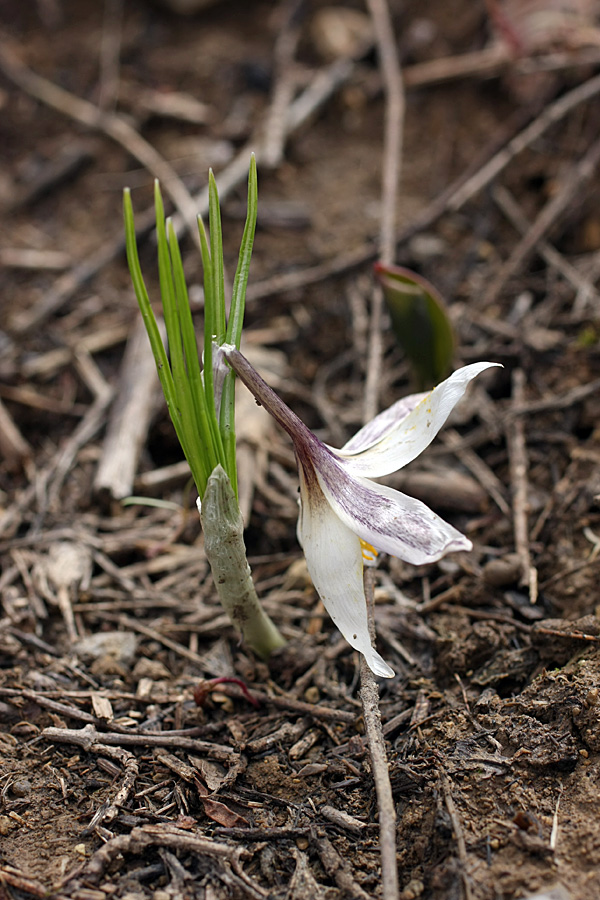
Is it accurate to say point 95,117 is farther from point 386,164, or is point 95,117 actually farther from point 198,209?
point 386,164

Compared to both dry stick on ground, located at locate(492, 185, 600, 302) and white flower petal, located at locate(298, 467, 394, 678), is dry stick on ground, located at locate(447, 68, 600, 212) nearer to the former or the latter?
dry stick on ground, located at locate(492, 185, 600, 302)

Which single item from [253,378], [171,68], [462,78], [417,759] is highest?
[171,68]

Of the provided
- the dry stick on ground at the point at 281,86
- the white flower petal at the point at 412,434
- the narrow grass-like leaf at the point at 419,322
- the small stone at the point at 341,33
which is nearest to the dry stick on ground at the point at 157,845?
the white flower petal at the point at 412,434

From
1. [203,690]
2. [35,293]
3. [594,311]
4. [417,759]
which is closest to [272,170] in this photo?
[35,293]

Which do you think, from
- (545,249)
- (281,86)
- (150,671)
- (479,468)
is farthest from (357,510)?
(281,86)

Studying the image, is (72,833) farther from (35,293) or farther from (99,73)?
(99,73)

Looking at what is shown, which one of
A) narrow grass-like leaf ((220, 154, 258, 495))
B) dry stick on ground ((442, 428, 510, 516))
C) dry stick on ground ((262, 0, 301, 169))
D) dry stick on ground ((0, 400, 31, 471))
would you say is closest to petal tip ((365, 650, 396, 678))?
narrow grass-like leaf ((220, 154, 258, 495))
